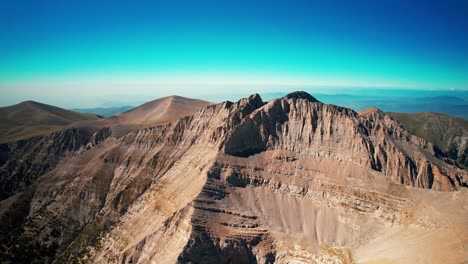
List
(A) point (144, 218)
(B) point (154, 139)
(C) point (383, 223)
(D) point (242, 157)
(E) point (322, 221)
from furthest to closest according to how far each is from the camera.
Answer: (B) point (154, 139) → (D) point (242, 157) → (A) point (144, 218) → (E) point (322, 221) → (C) point (383, 223)

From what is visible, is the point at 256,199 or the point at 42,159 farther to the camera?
the point at 42,159

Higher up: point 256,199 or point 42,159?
point 42,159

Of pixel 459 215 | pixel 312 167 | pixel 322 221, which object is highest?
A: pixel 312 167

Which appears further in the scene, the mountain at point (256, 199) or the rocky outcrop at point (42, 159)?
the rocky outcrop at point (42, 159)

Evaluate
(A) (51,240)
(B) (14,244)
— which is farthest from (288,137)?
(B) (14,244)

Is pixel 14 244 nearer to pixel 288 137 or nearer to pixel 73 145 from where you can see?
pixel 73 145

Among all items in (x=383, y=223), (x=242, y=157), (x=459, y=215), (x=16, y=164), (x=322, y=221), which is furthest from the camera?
(x=16, y=164)

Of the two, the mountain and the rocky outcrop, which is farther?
the rocky outcrop

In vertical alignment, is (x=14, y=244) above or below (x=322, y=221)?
below
